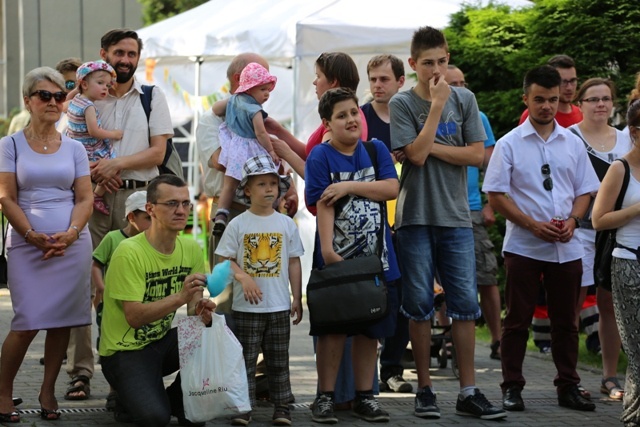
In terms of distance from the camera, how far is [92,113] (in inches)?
301

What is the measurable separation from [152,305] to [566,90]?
377 cm

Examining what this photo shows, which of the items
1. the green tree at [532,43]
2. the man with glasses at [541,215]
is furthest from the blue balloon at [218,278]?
the green tree at [532,43]

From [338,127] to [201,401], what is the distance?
1814 mm

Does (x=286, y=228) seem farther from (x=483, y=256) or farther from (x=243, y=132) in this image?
(x=483, y=256)

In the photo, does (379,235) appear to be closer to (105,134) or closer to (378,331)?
(378,331)

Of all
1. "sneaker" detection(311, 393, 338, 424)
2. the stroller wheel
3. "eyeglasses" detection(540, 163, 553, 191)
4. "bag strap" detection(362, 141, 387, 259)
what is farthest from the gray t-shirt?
the stroller wheel

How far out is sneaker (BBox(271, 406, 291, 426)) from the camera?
6.93 metres

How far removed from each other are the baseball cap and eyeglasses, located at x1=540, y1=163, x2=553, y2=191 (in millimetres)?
2542

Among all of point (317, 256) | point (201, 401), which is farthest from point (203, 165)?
point (201, 401)

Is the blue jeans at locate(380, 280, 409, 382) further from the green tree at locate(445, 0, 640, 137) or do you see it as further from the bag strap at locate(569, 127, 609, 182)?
the green tree at locate(445, 0, 640, 137)

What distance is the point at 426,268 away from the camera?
7.27m

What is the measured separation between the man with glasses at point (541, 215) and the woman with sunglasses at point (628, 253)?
0.66 metres

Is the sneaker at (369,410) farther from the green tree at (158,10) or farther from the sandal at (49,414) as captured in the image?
the green tree at (158,10)

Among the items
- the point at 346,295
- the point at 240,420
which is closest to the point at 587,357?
the point at 346,295
